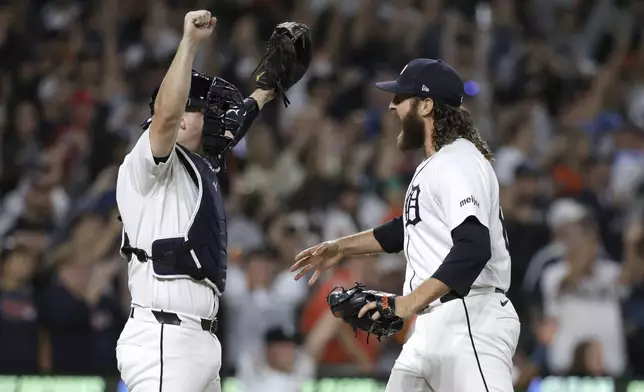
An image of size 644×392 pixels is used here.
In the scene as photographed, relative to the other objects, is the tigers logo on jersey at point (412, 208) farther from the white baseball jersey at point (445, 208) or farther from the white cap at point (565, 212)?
the white cap at point (565, 212)

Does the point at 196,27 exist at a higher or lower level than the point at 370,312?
higher

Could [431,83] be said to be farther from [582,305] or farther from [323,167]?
[323,167]

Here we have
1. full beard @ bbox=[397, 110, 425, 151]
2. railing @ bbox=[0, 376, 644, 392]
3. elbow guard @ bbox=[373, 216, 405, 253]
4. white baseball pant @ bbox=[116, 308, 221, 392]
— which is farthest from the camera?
railing @ bbox=[0, 376, 644, 392]

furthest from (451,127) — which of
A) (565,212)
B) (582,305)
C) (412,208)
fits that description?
(565,212)

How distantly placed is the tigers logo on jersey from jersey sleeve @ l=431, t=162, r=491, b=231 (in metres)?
0.14

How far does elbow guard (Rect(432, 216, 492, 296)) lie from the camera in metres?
4.93

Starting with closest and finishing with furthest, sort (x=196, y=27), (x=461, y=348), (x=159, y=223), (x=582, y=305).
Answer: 1. (x=196, y=27)
2. (x=159, y=223)
3. (x=461, y=348)
4. (x=582, y=305)

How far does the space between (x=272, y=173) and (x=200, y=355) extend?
19.5 feet

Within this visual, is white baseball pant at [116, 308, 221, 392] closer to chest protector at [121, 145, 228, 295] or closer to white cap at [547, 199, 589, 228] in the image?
chest protector at [121, 145, 228, 295]

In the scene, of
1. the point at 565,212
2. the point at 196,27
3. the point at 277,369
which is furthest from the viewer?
the point at 565,212

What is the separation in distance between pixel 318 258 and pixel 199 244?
1.07 meters

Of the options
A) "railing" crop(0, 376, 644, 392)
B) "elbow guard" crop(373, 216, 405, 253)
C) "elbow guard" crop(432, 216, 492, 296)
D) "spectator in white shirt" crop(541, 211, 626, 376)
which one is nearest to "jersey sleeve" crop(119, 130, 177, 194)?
"elbow guard" crop(432, 216, 492, 296)

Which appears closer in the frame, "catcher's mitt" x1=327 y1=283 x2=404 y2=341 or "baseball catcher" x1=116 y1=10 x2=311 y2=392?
"baseball catcher" x1=116 y1=10 x2=311 y2=392

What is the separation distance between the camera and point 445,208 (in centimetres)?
513
